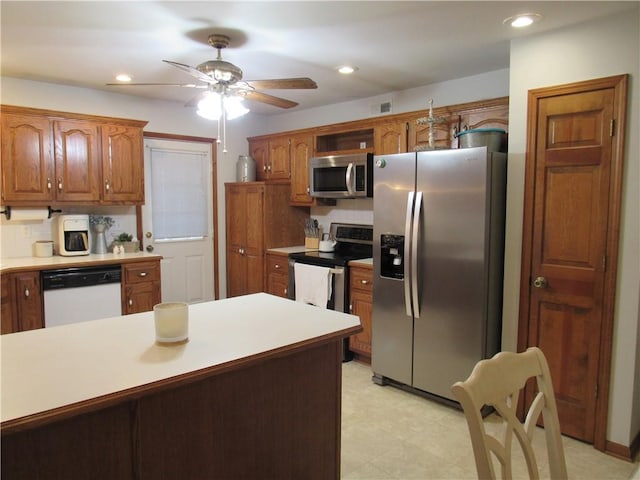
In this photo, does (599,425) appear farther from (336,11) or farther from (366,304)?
(336,11)

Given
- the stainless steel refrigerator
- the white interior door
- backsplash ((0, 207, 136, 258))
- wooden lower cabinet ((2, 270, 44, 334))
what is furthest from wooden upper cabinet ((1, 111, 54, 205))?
the stainless steel refrigerator

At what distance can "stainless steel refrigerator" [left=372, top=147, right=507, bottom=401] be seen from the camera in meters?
2.85

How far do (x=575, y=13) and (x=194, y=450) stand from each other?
2.80 metres

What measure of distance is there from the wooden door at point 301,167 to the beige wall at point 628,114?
228 centimetres

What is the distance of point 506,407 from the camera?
1.15 metres

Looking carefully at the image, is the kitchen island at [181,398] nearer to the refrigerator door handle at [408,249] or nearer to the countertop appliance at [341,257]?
the refrigerator door handle at [408,249]

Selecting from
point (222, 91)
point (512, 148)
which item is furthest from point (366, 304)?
point (222, 91)

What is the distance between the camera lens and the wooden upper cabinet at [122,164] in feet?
13.2

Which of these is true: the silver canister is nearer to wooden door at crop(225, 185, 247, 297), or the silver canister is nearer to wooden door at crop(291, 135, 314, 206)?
wooden door at crop(225, 185, 247, 297)

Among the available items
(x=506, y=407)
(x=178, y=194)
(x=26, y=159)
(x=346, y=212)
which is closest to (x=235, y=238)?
(x=178, y=194)

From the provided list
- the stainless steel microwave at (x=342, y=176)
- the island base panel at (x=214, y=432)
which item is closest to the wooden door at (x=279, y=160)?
the stainless steel microwave at (x=342, y=176)

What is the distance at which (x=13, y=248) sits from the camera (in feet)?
12.8

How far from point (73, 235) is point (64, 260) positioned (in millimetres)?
323

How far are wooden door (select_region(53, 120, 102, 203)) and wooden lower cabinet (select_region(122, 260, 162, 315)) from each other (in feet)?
2.39
